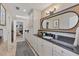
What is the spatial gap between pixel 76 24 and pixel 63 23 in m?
0.48

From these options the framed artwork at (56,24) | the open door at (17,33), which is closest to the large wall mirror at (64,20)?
the framed artwork at (56,24)

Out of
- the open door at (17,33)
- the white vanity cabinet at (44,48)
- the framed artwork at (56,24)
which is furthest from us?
the open door at (17,33)

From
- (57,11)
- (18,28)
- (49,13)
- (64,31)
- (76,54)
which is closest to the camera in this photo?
(76,54)

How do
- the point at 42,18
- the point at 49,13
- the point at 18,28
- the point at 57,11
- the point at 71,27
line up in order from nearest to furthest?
the point at 71,27, the point at 57,11, the point at 49,13, the point at 42,18, the point at 18,28

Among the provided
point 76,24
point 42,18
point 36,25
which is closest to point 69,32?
point 76,24

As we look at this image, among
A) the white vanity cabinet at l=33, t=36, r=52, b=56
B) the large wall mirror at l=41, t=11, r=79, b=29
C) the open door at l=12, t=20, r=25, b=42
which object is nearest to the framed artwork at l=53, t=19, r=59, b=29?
the large wall mirror at l=41, t=11, r=79, b=29

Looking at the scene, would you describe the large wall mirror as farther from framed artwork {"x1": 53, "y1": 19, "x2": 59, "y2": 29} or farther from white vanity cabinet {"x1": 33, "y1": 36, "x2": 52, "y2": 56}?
white vanity cabinet {"x1": 33, "y1": 36, "x2": 52, "y2": 56}

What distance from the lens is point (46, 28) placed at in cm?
315

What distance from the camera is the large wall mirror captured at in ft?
6.19

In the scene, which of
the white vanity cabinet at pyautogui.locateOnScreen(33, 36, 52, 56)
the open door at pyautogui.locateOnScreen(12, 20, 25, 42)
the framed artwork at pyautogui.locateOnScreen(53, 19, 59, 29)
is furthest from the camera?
the open door at pyautogui.locateOnScreen(12, 20, 25, 42)

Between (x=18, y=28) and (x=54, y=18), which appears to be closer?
(x=54, y=18)

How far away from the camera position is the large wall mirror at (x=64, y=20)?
1.89 metres

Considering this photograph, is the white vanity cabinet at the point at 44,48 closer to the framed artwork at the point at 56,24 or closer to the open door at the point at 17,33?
the framed artwork at the point at 56,24

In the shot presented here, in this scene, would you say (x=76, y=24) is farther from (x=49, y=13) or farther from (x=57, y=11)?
(x=49, y=13)
